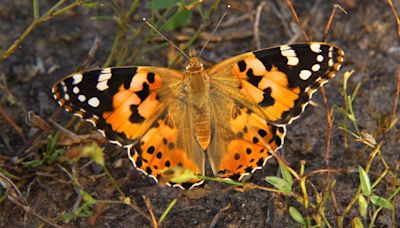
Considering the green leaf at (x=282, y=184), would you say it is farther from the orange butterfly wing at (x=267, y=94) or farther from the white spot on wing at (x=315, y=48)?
the white spot on wing at (x=315, y=48)

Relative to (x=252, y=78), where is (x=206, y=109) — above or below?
below

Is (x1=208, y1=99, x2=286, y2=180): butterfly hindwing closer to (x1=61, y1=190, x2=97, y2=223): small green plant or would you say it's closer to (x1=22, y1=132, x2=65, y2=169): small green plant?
(x1=61, y1=190, x2=97, y2=223): small green plant

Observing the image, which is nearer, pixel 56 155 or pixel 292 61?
pixel 292 61

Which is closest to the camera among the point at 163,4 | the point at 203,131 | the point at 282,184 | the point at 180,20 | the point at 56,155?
the point at 282,184

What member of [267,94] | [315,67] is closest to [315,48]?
[315,67]

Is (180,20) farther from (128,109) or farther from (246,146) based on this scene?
(246,146)

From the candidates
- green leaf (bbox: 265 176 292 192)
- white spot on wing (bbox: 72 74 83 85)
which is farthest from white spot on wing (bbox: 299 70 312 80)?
white spot on wing (bbox: 72 74 83 85)
